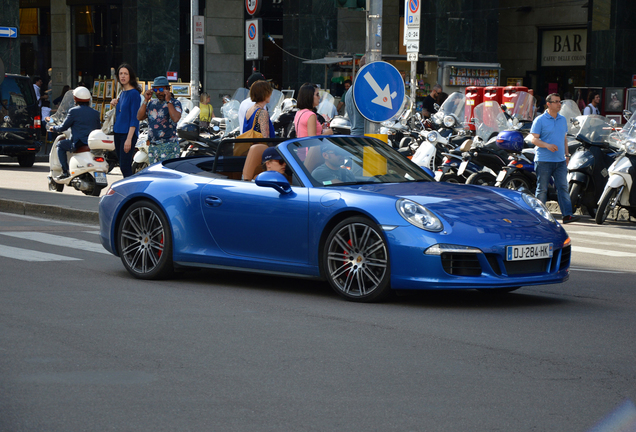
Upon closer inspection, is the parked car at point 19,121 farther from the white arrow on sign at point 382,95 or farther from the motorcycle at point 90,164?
the white arrow on sign at point 382,95

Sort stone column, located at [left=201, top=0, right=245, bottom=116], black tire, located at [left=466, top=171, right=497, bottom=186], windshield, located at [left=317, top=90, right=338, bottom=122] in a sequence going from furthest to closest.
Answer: stone column, located at [left=201, top=0, right=245, bottom=116] → windshield, located at [left=317, top=90, right=338, bottom=122] → black tire, located at [left=466, top=171, right=497, bottom=186]

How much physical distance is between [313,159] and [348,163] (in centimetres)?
28

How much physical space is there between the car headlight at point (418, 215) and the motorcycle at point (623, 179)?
7.38m

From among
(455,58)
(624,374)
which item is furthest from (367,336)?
(455,58)

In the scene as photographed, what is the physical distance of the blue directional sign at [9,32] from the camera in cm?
2994

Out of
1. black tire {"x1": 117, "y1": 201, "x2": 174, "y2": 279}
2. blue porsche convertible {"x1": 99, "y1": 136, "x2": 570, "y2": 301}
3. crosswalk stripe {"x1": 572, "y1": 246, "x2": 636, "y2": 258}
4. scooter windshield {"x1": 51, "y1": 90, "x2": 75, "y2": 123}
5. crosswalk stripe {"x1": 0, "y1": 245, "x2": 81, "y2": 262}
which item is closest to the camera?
blue porsche convertible {"x1": 99, "y1": 136, "x2": 570, "y2": 301}

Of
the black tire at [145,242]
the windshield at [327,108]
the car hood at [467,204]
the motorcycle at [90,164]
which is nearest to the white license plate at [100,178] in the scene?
the motorcycle at [90,164]

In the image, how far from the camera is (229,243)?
26.1ft

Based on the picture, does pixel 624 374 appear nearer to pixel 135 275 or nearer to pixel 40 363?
pixel 40 363

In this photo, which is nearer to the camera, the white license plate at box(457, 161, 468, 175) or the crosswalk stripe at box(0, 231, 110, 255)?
the crosswalk stripe at box(0, 231, 110, 255)

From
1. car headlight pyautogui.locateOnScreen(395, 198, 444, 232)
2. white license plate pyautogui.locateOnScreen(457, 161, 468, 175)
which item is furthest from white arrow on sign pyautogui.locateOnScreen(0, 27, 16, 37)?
Answer: car headlight pyautogui.locateOnScreen(395, 198, 444, 232)

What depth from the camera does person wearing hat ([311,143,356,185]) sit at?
769 centimetres

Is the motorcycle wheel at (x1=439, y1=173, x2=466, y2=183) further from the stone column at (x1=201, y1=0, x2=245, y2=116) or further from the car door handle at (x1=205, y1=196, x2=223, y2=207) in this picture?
the stone column at (x1=201, y1=0, x2=245, y2=116)

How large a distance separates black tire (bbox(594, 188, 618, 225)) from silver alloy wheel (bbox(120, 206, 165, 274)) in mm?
7591
